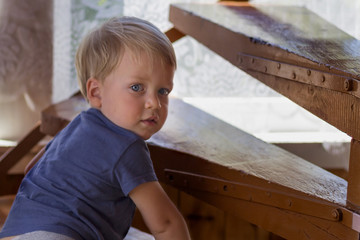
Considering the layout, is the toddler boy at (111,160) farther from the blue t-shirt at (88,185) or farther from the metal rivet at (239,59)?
the metal rivet at (239,59)

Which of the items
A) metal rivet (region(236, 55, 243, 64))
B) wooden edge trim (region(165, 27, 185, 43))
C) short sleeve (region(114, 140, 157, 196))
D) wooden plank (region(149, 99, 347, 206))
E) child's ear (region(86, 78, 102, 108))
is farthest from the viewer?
wooden edge trim (region(165, 27, 185, 43))

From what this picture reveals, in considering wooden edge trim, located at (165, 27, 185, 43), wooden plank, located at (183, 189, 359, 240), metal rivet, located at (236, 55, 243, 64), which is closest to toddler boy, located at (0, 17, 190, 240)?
wooden plank, located at (183, 189, 359, 240)

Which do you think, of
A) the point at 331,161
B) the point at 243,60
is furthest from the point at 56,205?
the point at 331,161

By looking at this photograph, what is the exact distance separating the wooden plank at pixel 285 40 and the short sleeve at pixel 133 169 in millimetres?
424

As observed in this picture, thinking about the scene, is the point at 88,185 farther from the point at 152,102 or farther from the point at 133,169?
the point at 152,102

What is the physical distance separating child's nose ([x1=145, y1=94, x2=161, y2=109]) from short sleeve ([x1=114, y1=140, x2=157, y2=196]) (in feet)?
0.29

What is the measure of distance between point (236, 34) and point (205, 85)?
3.31 ft

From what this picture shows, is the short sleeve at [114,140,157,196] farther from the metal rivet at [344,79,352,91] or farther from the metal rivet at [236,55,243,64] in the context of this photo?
the metal rivet at [236,55,243,64]

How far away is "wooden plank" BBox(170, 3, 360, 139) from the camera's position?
1229 mm

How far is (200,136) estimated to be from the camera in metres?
1.83

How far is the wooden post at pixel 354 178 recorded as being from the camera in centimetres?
118

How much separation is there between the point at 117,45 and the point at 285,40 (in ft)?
1.90

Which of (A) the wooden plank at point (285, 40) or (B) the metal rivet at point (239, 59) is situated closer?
(A) the wooden plank at point (285, 40)

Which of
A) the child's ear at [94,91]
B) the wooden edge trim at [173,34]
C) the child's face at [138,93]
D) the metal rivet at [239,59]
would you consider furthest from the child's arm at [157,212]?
the wooden edge trim at [173,34]
